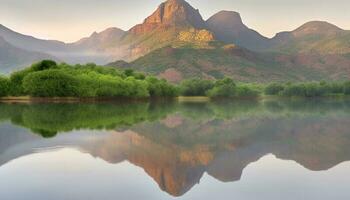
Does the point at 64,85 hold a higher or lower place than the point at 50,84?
lower

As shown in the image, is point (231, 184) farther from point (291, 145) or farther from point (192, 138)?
point (192, 138)

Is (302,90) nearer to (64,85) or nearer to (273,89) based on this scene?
(273,89)

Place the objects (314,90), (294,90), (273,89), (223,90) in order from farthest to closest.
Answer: (273,89), (314,90), (294,90), (223,90)

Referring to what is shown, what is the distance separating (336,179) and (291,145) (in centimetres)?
978

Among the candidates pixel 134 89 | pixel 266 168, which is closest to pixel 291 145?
pixel 266 168

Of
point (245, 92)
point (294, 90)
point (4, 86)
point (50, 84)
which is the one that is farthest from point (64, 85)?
point (294, 90)

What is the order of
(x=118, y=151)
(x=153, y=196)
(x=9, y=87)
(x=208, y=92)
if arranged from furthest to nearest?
(x=208, y=92) < (x=9, y=87) < (x=118, y=151) < (x=153, y=196)

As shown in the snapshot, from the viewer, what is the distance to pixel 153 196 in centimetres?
1331

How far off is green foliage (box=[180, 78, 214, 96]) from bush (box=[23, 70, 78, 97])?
188 feet

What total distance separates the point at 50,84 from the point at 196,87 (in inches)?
2585

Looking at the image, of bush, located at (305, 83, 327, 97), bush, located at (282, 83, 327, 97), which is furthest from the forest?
bush, located at (305, 83, 327, 97)

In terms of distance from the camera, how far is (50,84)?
9819 centimetres

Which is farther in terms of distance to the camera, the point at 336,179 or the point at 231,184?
the point at 336,179

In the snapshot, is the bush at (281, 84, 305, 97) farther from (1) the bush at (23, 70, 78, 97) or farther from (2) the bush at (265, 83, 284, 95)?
(1) the bush at (23, 70, 78, 97)
